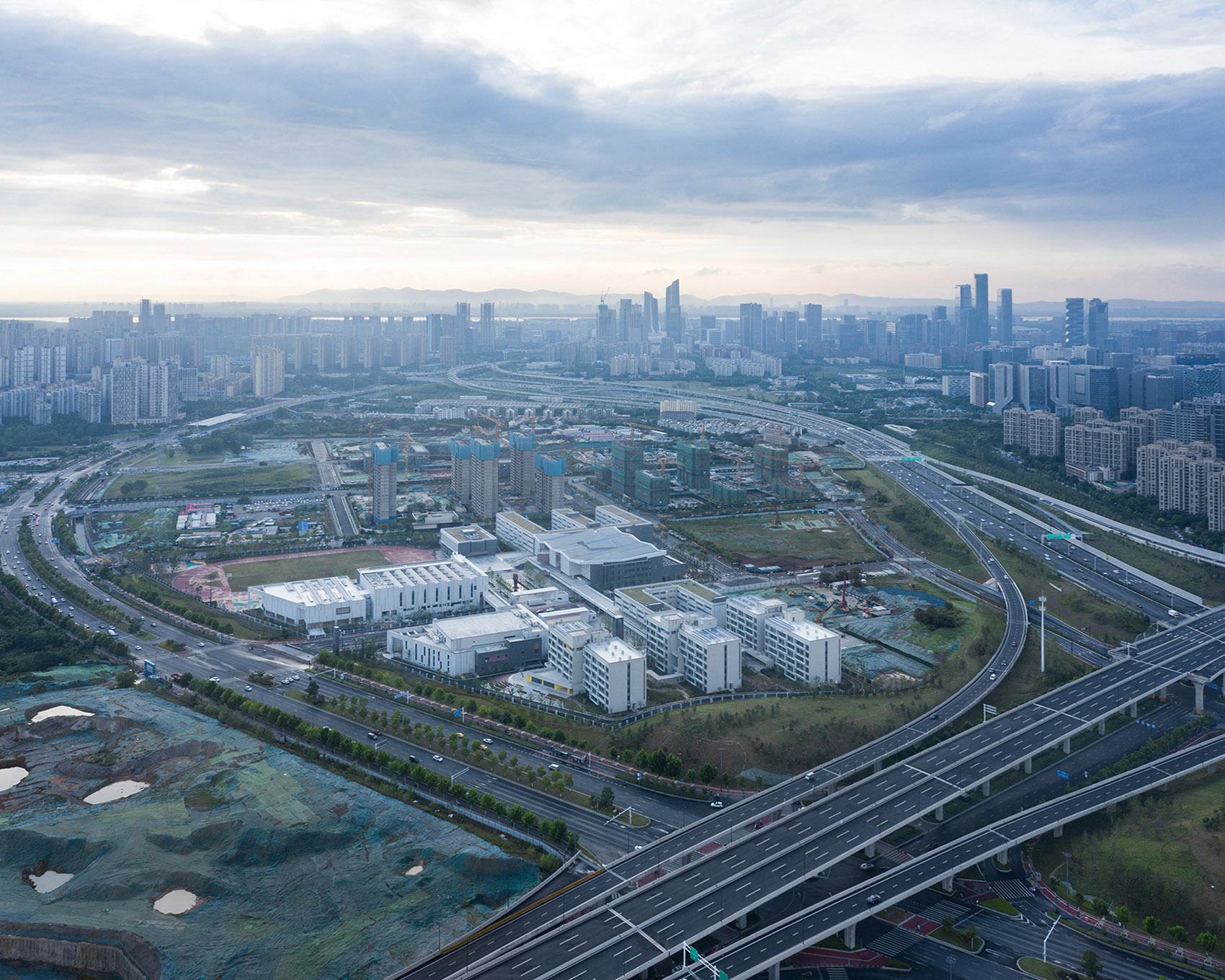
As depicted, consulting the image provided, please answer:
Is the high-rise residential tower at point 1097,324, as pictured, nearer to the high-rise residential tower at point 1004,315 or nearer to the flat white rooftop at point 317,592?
the high-rise residential tower at point 1004,315

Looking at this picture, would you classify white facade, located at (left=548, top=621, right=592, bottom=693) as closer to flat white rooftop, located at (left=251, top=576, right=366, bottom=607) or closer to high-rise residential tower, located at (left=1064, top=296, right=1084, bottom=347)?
flat white rooftop, located at (left=251, top=576, right=366, bottom=607)

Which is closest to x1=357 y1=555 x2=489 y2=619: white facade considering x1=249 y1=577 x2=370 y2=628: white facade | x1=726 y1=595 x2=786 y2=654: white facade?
x1=249 y1=577 x2=370 y2=628: white facade

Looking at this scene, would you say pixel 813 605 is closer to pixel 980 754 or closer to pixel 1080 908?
pixel 980 754

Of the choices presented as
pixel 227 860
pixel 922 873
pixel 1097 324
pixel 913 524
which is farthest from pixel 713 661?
pixel 1097 324

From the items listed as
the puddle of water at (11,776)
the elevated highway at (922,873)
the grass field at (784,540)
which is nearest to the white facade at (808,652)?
the elevated highway at (922,873)

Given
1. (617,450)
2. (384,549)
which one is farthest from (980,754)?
(617,450)

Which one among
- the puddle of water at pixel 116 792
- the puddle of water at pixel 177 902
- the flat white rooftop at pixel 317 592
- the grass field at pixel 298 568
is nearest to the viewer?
the puddle of water at pixel 177 902
